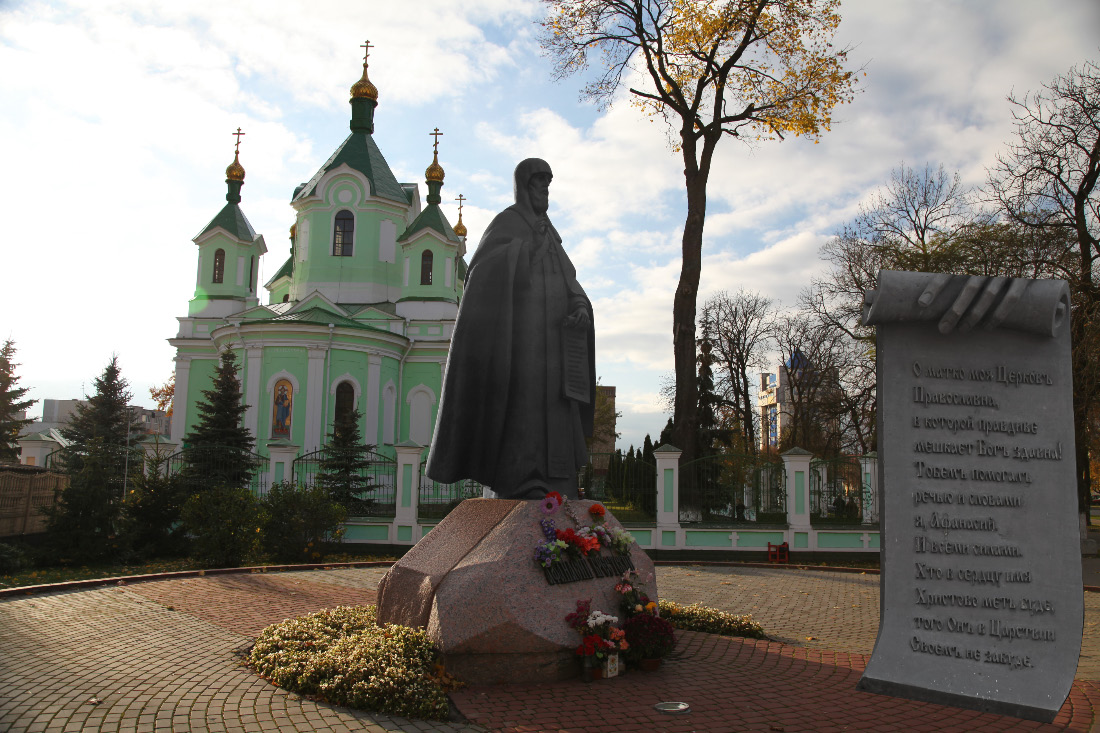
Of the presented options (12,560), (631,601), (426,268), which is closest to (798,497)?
Answer: (631,601)

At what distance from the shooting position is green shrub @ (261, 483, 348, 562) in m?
12.5

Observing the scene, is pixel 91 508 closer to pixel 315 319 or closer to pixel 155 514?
pixel 155 514

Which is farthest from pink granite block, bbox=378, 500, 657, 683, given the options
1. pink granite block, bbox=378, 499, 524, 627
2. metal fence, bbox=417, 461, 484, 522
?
metal fence, bbox=417, 461, 484, 522

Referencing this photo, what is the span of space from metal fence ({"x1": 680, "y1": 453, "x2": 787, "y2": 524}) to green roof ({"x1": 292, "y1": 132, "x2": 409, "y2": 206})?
22611 mm

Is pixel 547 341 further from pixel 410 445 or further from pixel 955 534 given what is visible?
pixel 410 445

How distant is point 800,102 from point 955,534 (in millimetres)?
15509

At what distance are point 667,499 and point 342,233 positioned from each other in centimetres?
2352

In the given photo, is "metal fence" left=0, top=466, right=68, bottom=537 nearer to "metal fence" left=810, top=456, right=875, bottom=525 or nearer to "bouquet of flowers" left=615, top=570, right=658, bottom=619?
"bouquet of flowers" left=615, top=570, right=658, bottom=619

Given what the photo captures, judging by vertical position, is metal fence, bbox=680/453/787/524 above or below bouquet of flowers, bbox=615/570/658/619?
above

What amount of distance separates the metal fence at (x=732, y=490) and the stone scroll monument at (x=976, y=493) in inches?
→ 385

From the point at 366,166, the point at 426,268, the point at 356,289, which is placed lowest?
the point at 356,289

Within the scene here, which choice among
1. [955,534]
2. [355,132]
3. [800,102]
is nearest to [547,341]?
[955,534]

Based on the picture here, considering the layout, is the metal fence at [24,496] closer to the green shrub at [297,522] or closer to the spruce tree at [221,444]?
the spruce tree at [221,444]

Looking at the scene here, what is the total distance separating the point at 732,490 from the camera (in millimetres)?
15484
